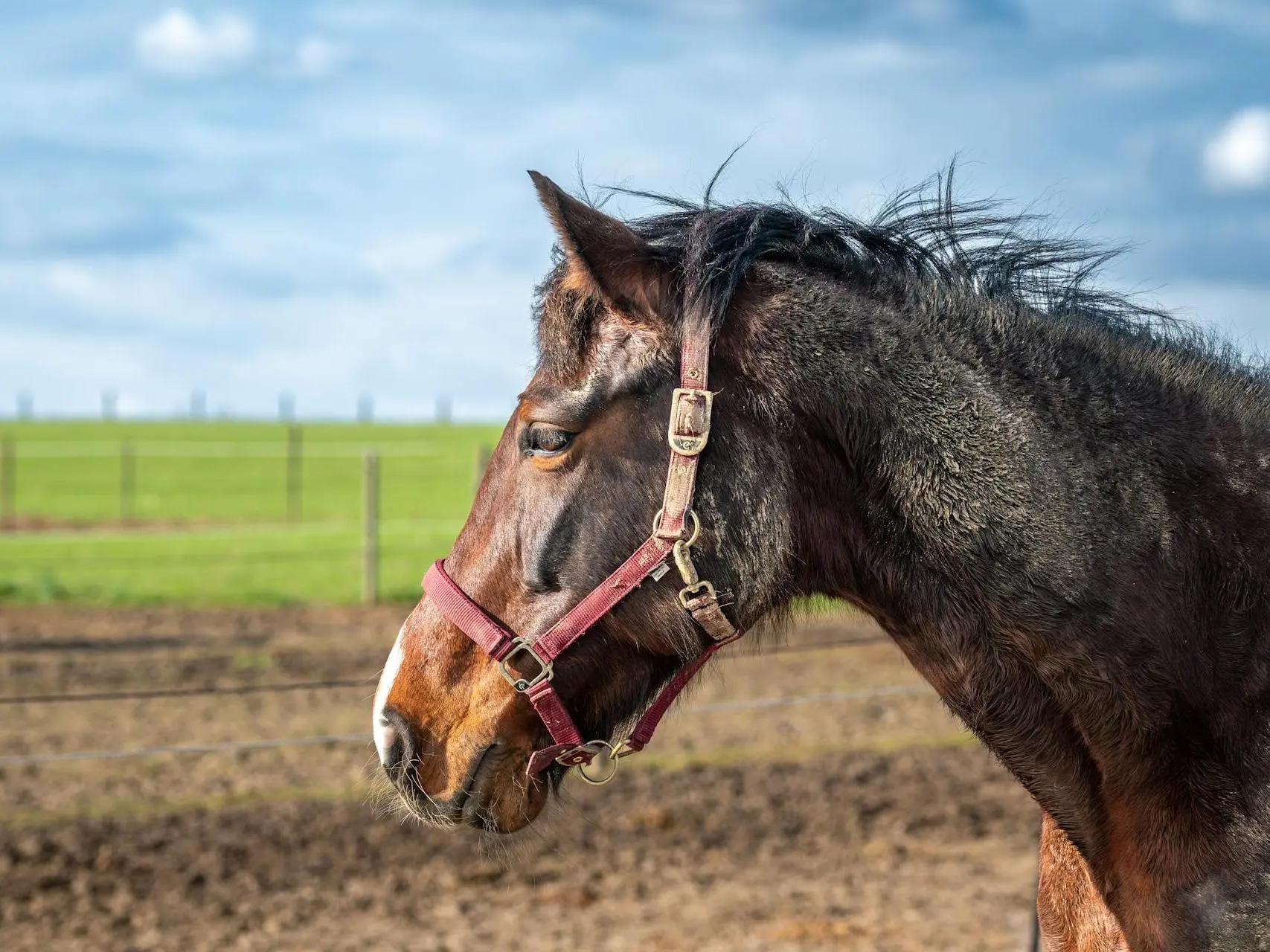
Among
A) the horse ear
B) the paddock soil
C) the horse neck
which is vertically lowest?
the paddock soil

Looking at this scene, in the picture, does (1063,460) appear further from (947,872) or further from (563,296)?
(947,872)

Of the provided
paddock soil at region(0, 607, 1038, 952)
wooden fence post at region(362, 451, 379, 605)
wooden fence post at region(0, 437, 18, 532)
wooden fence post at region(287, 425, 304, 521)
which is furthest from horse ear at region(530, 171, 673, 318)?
wooden fence post at region(287, 425, 304, 521)

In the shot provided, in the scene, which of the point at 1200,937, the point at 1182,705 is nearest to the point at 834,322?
the point at 1182,705

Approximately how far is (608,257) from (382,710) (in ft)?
3.01

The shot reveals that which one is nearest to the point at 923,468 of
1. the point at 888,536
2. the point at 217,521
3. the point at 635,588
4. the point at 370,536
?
the point at 888,536

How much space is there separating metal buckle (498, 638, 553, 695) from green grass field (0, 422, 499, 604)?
11.2 m

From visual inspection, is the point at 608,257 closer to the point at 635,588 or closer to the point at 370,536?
the point at 635,588

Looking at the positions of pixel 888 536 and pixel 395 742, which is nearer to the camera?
pixel 888 536

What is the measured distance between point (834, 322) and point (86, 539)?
15.6 meters

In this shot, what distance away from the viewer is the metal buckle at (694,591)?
6.88 ft

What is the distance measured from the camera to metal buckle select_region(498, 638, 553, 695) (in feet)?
7.11

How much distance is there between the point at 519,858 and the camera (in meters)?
3.69

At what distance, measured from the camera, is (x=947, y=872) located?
6.14m

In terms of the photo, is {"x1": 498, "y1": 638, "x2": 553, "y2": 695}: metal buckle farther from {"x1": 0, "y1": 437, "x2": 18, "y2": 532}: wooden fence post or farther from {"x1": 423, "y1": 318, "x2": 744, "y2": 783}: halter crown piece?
{"x1": 0, "y1": 437, "x2": 18, "y2": 532}: wooden fence post
